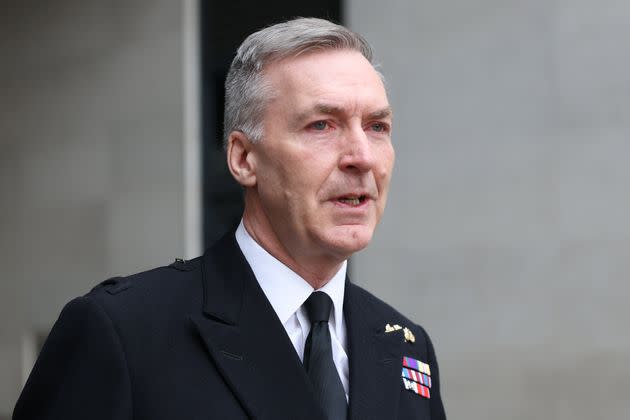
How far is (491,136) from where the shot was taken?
260 inches

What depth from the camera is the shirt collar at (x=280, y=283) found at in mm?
2898

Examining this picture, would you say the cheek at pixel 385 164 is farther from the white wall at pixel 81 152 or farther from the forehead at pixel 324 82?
the white wall at pixel 81 152

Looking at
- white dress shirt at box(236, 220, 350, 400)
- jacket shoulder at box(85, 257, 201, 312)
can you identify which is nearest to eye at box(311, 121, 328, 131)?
white dress shirt at box(236, 220, 350, 400)

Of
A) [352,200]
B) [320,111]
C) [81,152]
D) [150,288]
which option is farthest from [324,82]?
[81,152]

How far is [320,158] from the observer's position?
2795 millimetres

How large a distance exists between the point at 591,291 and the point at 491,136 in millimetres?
1153

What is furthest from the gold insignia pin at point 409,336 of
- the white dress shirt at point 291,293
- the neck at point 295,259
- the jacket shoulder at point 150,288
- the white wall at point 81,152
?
the white wall at point 81,152

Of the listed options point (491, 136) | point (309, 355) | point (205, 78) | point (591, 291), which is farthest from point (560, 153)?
point (309, 355)

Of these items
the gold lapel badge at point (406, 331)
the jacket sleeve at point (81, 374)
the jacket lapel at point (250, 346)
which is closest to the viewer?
the jacket sleeve at point (81, 374)

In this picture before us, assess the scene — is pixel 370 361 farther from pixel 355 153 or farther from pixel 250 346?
pixel 355 153

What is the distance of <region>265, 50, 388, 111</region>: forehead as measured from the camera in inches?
111

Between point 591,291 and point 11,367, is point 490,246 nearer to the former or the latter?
point 591,291

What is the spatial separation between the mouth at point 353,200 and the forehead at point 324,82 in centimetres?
24

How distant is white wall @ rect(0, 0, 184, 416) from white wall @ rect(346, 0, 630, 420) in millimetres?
1633
